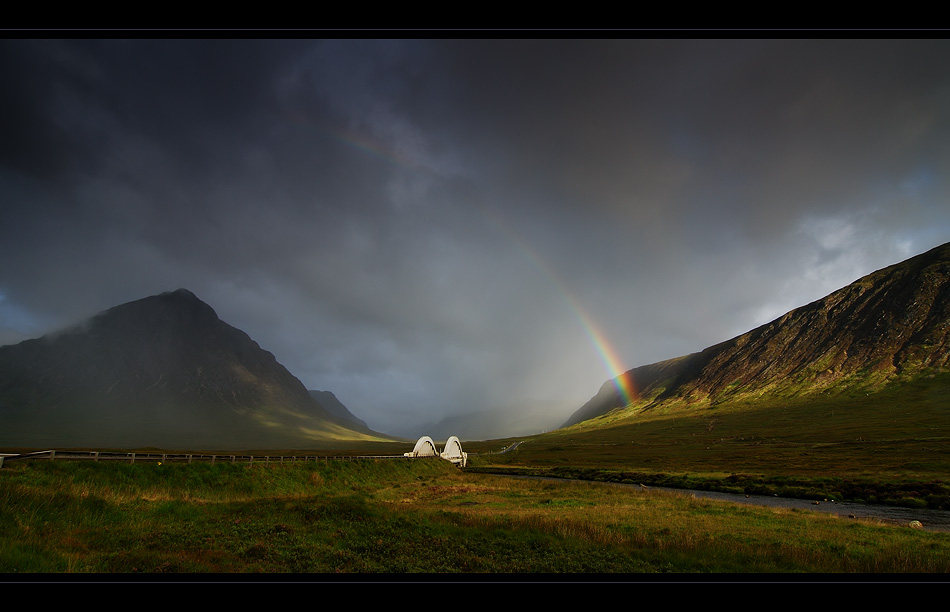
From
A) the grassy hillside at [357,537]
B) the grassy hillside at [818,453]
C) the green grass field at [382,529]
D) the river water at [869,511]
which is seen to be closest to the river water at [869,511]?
the river water at [869,511]

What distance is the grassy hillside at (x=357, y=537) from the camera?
14.0 meters

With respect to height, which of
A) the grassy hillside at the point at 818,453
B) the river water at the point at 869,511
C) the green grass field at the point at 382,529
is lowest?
the grassy hillside at the point at 818,453

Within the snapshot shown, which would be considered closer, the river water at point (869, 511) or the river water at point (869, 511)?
the river water at point (869, 511)

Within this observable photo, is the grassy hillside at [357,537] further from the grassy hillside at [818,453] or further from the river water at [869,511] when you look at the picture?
the grassy hillside at [818,453]

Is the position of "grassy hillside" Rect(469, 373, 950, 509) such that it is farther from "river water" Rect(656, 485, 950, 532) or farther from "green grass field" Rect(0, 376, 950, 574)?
"green grass field" Rect(0, 376, 950, 574)

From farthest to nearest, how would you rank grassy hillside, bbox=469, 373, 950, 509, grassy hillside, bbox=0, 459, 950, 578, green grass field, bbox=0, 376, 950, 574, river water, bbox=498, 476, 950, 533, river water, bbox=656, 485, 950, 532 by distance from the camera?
grassy hillside, bbox=469, 373, 950, 509, river water, bbox=656, 485, 950, 532, river water, bbox=498, 476, 950, 533, green grass field, bbox=0, 376, 950, 574, grassy hillside, bbox=0, 459, 950, 578

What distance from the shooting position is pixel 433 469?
87125 millimetres

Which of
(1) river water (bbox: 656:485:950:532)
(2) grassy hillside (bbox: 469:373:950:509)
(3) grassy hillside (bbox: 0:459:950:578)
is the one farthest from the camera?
(2) grassy hillside (bbox: 469:373:950:509)

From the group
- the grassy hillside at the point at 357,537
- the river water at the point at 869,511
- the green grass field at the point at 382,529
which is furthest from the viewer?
the river water at the point at 869,511

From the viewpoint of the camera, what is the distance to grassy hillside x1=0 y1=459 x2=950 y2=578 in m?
14.0

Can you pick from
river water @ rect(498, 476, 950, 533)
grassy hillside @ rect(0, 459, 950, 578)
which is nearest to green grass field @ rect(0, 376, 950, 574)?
grassy hillside @ rect(0, 459, 950, 578)

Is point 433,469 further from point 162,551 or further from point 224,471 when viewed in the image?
point 162,551
